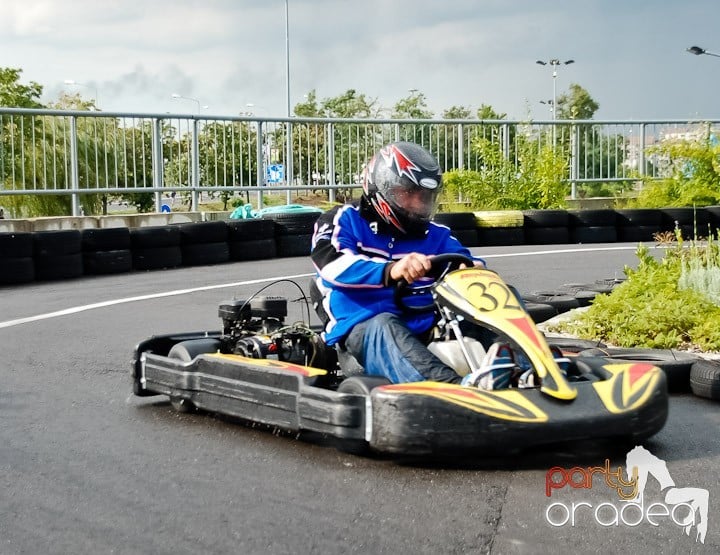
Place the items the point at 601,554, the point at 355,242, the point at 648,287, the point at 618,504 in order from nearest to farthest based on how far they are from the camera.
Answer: the point at 601,554 < the point at 618,504 < the point at 355,242 < the point at 648,287

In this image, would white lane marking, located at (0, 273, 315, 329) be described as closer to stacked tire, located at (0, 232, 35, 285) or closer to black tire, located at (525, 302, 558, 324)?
stacked tire, located at (0, 232, 35, 285)

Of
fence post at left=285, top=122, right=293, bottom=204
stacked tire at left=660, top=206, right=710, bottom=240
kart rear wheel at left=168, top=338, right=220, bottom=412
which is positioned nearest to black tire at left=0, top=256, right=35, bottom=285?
fence post at left=285, top=122, right=293, bottom=204

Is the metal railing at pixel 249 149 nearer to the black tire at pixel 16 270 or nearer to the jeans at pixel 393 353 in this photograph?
the black tire at pixel 16 270

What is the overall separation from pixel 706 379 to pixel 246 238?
8268 mm

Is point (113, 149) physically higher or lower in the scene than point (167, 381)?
higher

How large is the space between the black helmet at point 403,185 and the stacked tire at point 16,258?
256 inches

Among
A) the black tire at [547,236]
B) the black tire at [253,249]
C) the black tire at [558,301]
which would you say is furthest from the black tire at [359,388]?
the black tire at [547,236]

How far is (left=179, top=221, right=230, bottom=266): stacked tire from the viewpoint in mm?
12164

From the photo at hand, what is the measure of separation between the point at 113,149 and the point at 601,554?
1205cm

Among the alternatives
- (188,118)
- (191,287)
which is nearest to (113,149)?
(188,118)

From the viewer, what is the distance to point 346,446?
13.8 feet

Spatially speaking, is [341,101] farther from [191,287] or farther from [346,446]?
[346,446]

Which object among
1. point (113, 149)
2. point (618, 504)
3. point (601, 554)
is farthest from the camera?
point (113, 149)

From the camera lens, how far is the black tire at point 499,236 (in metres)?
14.5
